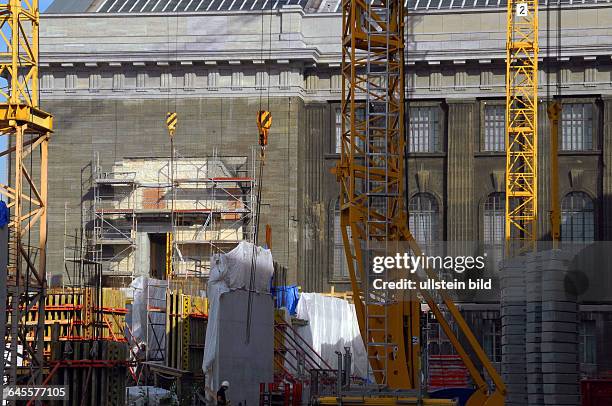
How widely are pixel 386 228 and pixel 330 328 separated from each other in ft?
71.0

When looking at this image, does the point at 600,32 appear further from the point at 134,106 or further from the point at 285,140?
the point at 134,106

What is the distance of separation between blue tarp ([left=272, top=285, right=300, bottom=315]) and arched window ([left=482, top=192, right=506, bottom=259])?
15.2m

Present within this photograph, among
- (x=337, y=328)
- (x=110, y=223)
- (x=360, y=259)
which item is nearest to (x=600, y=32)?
(x=337, y=328)

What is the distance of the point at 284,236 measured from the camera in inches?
2884

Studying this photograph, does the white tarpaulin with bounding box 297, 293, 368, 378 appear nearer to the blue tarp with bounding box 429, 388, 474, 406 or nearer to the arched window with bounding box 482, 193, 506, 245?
the arched window with bounding box 482, 193, 506, 245

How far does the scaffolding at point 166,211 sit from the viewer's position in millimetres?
73562

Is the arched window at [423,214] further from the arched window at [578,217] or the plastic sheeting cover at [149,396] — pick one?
the plastic sheeting cover at [149,396]

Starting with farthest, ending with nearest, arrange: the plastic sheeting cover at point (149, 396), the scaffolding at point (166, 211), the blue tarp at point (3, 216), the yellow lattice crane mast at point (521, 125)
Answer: the scaffolding at point (166, 211)
the yellow lattice crane mast at point (521, 125)
the plastic sheeting cover at point (149, 396)
the blue tarp at point (3, 216)

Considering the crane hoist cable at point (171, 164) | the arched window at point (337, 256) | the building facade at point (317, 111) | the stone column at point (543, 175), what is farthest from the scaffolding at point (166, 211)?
the stone column at point (543, 175)

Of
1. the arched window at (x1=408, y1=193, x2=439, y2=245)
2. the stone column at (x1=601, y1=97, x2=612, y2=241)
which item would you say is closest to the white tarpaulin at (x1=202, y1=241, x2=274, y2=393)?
the arched window at (x1=408, y1=193, x2=439, y2=245)

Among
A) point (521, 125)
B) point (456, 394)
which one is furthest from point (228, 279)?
point (521, 125)

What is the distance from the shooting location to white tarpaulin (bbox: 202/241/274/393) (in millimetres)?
47156

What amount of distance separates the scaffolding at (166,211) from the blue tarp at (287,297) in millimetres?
9817

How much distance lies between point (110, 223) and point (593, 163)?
2539 cm
